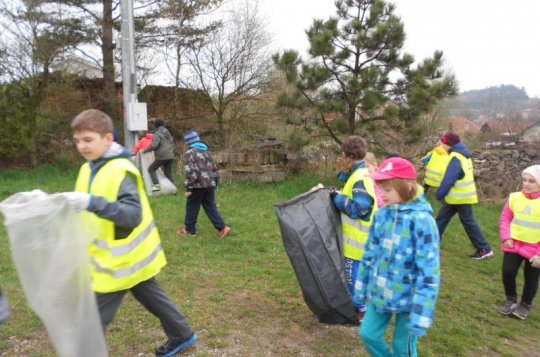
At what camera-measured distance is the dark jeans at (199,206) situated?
5.77 meters

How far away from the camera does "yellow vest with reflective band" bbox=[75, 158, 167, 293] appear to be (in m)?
2.29

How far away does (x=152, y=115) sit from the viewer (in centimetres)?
1427

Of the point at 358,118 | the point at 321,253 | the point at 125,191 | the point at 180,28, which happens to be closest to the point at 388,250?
the point at 321,253

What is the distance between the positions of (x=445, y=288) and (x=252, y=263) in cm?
228

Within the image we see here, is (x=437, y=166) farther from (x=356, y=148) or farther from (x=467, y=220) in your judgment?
(x=356, y=148)

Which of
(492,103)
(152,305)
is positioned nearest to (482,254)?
(152,305)

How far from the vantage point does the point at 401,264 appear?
7.71 ft

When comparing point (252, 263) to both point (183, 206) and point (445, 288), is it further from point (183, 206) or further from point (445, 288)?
point (183, 206)

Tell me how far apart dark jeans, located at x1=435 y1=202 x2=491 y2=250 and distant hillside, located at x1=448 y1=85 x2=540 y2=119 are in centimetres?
1330

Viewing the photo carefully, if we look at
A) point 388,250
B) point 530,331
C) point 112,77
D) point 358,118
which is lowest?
point 530,331

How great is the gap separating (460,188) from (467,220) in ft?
1.61

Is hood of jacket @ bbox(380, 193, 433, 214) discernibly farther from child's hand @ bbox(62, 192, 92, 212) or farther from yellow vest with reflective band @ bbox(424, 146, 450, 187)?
yellow vest with reflective band @ bbox(424, 146, 450, 187)

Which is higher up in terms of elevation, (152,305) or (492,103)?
(492,103)

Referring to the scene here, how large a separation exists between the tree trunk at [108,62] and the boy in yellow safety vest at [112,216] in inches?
448
